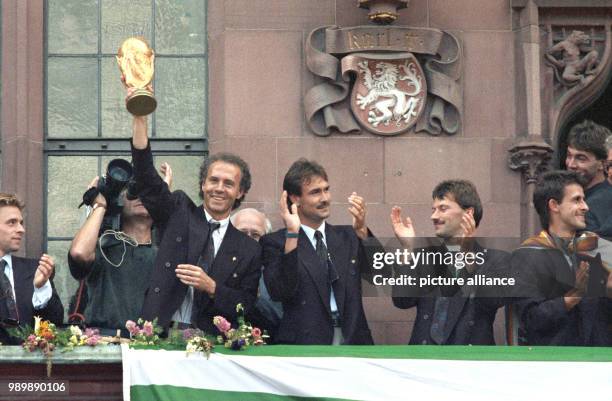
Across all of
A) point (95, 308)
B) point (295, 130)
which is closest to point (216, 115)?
point (295, 130)

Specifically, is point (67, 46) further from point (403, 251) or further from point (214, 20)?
point (403, 251)

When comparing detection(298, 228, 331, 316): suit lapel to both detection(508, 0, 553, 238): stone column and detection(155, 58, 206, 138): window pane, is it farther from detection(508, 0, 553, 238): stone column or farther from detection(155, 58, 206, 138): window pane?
detection(155, 58, 206, 138): window pane

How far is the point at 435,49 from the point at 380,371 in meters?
3.77

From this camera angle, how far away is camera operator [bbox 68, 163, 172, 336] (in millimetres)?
14281

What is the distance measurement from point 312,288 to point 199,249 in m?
0.86

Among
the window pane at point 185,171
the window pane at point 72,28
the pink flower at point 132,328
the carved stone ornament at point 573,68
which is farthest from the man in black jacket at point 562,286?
the window pane at point 72,28

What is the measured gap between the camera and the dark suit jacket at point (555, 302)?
13781 mm

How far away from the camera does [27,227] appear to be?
650 inches

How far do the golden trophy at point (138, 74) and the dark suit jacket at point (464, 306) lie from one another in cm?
230

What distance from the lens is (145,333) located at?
530 inches

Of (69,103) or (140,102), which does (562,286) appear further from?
(69,103)

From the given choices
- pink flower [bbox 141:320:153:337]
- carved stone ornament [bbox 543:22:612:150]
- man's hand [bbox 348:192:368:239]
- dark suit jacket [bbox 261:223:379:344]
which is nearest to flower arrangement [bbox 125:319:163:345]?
pink flower [bbox 141:320:153:337]

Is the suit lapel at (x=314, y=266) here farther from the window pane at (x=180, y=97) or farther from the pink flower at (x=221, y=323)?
the window pane at (x=180, y=97)

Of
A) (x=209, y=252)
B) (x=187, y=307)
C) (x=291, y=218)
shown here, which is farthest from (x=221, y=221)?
(x=187, y=307)
